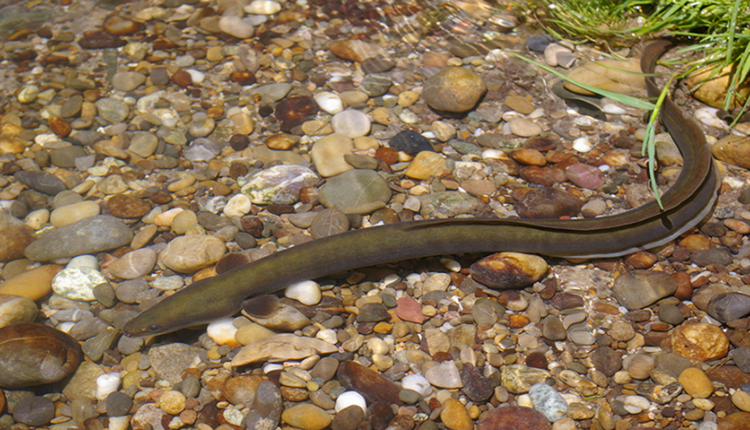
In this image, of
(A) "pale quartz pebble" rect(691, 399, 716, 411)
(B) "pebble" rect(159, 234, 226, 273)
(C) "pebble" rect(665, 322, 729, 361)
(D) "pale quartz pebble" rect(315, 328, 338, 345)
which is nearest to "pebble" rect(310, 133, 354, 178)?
(B) "pebble" rect(159, 234, 226, 273)

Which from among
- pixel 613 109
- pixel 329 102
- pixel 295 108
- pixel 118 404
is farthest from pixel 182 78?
pixel 613 109

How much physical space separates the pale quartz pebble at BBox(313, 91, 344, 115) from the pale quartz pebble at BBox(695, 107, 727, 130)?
8.28 feet

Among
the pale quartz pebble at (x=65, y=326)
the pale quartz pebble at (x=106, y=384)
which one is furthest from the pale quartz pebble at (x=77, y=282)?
the pale quartz pebble at (x=106, y=384)

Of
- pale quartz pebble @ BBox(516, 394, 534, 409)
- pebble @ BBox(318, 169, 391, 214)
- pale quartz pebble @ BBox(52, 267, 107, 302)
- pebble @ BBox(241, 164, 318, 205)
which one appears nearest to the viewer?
pale quartz pebble @ BBox(516, 394, 534, 409)

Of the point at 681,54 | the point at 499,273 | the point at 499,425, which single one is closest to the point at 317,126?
the point at 499,273

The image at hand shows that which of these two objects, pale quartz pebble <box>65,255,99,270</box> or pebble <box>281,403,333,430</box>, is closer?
pebble <box>281,403,333,430</box>

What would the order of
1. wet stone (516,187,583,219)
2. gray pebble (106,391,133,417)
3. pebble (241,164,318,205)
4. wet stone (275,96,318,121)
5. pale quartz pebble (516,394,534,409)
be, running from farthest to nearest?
wet stone (275,96,318,121) < pebble (241,164,318,205) < wet stone (516,187,583,219) < gray pebble (106,391,133,417) < pale quartz pebble (516,394,534,409)

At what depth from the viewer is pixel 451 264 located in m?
2.79

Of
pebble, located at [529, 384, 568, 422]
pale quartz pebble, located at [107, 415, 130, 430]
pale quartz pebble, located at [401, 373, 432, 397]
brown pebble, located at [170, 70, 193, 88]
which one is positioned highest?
brown pebble, located at [170, 70, 193, 88]

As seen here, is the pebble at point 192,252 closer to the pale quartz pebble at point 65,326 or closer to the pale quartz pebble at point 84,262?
the pale quartz pebble at point 84,262

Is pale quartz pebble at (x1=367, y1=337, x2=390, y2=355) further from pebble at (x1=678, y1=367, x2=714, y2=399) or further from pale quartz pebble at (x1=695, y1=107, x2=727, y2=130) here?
pale quartz pebble at (x1=695, y1=107, x2=727, y2=130)

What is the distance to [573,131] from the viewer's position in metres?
3.39

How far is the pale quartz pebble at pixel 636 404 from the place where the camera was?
212 centimetres

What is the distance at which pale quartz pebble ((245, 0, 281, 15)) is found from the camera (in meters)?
4.60
